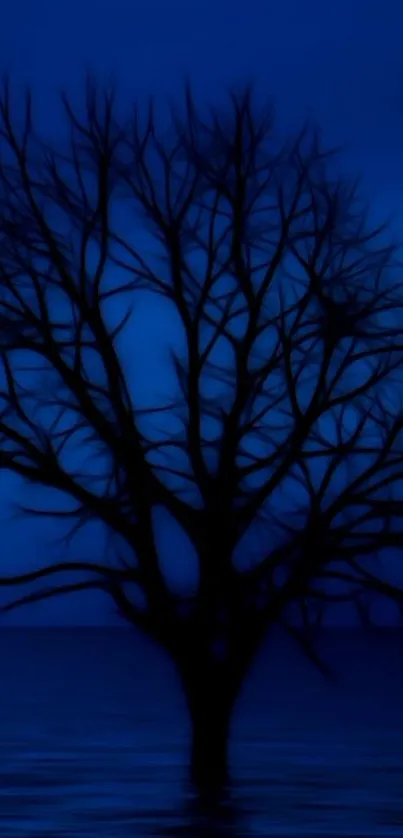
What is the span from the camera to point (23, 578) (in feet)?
51.0

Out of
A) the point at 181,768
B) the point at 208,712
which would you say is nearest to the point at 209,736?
the point at 208,712

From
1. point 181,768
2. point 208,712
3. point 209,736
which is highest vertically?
point 181,768

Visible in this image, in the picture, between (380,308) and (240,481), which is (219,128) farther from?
(240,481)

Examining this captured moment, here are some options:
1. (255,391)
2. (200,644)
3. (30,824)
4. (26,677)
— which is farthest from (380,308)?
(26,677)

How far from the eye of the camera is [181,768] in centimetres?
2722

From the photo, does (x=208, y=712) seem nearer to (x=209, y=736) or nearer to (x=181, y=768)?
(x=209, y=736)

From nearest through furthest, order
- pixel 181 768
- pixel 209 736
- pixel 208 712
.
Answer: pixel 208 712 < pixel 209 736 < pixel 181 768

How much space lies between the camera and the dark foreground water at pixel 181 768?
16734 mm

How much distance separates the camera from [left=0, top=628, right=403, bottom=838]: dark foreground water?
16734mm

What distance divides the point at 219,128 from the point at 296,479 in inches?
134

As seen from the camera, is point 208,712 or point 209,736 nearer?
point 208,712

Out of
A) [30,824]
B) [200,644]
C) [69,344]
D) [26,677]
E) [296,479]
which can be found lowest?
[30,824]

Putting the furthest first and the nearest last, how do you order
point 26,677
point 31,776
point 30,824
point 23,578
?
point 26,677, point 31,776, point 30,824, point 23,578

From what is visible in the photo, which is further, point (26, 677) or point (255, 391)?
point (26, 677)
